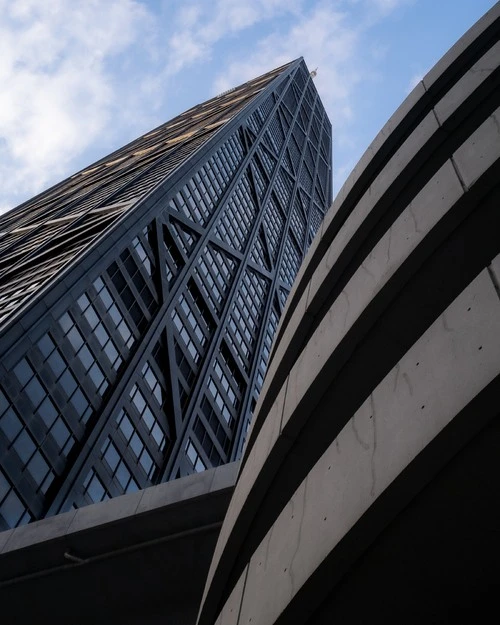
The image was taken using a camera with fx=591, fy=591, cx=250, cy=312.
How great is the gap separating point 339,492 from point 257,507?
2.46m

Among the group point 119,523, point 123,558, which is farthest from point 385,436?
point 123,558

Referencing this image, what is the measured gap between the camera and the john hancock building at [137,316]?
109 ft

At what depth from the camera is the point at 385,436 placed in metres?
4.87

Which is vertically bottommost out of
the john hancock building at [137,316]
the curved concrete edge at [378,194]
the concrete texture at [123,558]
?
the concrete texture at [123,558]

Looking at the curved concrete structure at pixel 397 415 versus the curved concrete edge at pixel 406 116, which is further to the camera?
the curved concrete edge at pixel 406 116

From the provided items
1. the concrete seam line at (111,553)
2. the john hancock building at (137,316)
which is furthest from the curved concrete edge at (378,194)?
the john hancock building at (137,316)

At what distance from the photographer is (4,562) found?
1103 centimetres

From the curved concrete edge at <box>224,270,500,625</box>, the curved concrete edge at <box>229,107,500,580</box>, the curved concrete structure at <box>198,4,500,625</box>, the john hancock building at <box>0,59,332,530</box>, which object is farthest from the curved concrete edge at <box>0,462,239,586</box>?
the john hancock building at <box>0,59,332,530</box>

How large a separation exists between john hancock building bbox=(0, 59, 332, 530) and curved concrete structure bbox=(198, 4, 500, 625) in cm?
2543

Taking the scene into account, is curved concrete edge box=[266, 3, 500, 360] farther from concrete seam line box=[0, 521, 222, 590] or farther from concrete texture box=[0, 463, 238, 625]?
concrete seam line box=[0, 521, 222, 590]

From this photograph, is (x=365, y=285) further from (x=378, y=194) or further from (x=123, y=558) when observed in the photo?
(x=123, y=558)

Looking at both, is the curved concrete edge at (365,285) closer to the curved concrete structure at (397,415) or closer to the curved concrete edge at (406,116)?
the curved concrete structure at (397,415)

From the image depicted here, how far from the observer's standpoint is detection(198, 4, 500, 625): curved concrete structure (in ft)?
14.2

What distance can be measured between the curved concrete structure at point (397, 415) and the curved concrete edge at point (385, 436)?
17mm
